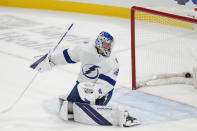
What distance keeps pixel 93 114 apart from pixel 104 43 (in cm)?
53

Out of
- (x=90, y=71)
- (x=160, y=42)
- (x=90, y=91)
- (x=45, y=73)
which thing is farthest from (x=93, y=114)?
(x=45, y=73)

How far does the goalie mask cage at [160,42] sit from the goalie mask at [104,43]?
0.81m

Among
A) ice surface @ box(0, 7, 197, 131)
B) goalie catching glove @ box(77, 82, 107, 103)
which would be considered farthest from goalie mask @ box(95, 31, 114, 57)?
ice surface @ box(0, 7, 197, 131)

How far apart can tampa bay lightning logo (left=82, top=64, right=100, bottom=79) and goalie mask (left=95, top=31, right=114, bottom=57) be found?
0.41 ft

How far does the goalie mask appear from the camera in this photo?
3756mm

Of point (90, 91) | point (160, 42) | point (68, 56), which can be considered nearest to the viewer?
point (90, 91)

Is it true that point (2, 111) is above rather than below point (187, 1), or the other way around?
below

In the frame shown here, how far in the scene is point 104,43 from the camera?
3.76m

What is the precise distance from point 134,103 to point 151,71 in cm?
49

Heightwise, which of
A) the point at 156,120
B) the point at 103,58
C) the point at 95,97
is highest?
the point at 103,58

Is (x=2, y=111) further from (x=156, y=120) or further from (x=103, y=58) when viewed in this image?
(x=156, y=120)

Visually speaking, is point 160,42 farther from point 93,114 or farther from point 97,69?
point 93,114

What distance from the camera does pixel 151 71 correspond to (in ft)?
15.5

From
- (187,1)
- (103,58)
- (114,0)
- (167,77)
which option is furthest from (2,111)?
(114,0)
